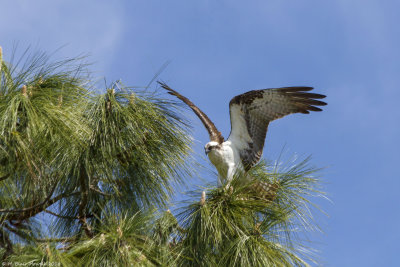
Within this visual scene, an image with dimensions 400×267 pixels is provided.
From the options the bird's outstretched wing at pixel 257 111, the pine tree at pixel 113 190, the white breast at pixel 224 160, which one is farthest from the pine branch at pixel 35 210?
the bird's outstretched wing at pixel 257 111

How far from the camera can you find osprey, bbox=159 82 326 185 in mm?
4633

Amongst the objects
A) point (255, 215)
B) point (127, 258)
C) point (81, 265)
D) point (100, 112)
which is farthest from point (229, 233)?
point (100, 112)

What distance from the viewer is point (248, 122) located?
482 cm

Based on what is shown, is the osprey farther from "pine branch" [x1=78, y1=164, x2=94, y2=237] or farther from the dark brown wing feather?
"pine branch" [x1=78, y1=164, x2=94, y2=237]

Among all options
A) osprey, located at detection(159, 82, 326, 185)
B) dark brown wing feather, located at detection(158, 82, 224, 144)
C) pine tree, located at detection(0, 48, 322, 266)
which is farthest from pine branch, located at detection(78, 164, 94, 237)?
dark brown wing feather, located at detection(158, 82, 224, 144)

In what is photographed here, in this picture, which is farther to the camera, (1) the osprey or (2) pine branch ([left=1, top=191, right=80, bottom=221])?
(1) the osprey

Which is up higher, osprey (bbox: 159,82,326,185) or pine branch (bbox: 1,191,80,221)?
osprey (bbox: 159,82,326,185)

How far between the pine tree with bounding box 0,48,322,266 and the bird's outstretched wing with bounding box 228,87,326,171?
60 centimetres

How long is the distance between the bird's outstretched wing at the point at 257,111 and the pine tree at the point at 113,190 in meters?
0.60

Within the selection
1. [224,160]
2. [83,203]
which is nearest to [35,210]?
[83,203]

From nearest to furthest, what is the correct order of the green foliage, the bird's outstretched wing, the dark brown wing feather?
the green foliage
the bird's outstretched wing
the dark brown wing feather

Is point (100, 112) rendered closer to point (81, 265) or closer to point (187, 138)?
point (187, 138)

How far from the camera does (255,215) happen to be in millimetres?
3492

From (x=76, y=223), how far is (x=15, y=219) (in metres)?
0.38
